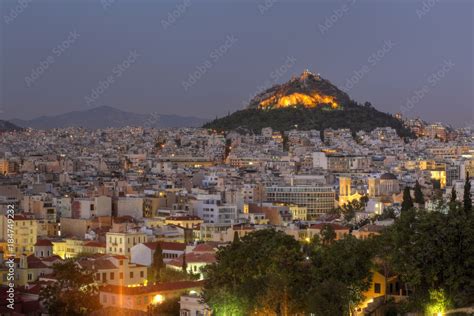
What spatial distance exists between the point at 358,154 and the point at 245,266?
46.9m

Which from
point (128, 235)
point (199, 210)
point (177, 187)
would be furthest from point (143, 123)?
point (128, 235)

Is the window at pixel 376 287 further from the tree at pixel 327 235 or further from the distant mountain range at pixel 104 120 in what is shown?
the distant mountain range at pixel 104 120

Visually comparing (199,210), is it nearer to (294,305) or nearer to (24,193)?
(24,193)

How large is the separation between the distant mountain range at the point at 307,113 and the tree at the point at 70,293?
61.7 meters

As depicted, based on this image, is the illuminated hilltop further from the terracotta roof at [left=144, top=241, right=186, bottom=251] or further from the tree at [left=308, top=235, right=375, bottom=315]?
the tree at [left=308, top=235, right=375, bottom=315]

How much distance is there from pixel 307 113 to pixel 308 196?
43.0m

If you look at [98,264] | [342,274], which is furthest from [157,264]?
[342,274]

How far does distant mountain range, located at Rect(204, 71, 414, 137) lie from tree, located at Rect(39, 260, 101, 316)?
61.7m

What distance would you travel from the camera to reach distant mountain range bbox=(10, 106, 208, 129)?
105619mm

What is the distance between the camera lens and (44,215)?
3144cm

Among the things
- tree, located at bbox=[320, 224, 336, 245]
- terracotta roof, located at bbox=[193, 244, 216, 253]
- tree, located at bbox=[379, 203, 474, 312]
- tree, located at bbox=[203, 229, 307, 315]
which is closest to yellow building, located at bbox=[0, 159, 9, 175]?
tree, located at bbox=[320, 224, 336, 245]

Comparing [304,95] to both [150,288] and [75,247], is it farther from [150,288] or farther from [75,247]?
[150,288]

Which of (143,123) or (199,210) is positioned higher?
(143,123)

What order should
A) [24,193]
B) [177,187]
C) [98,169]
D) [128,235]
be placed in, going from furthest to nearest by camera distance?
[98,169] < [177,187] < [24,193] < [128,235]
